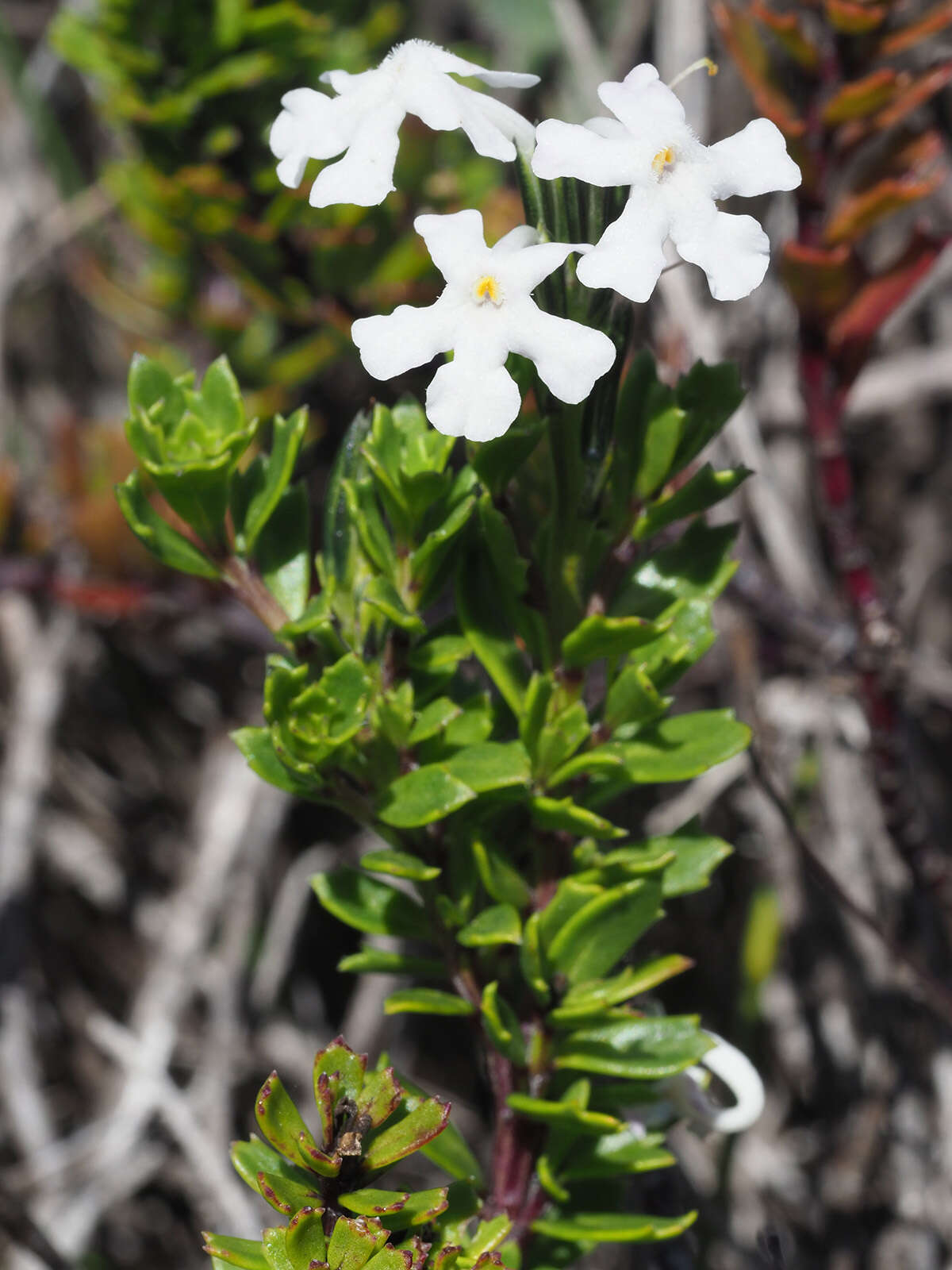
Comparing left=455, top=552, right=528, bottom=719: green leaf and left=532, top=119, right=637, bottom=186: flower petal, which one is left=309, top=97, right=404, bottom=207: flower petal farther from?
left=455, top=552, right=528, bottom=719: green leaf

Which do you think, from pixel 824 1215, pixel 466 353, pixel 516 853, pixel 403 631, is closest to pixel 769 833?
pixel 824 1215

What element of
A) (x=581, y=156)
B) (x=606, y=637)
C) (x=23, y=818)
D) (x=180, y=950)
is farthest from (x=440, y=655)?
(x=23, y=818)

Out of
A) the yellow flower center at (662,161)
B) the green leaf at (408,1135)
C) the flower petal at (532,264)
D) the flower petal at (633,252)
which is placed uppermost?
the yellow flower center at (662,161)

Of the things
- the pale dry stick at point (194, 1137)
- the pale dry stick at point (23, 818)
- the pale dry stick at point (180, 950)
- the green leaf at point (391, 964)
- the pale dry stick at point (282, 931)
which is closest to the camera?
the green leaf at point (391, 964)

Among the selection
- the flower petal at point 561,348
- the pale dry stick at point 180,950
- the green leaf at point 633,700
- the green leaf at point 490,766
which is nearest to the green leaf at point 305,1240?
the green leaf at point 490,766

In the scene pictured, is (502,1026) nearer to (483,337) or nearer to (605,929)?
(605,929)

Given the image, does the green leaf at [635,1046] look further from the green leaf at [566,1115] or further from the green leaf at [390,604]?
the green leaf at [390,604]
